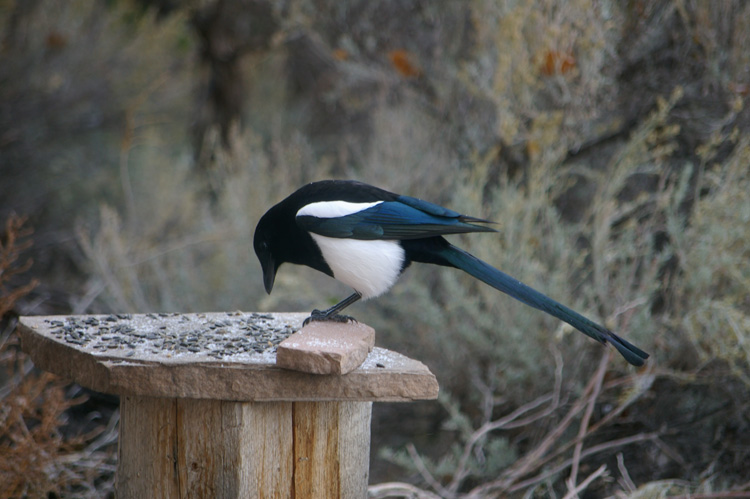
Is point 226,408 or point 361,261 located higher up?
point 361,261

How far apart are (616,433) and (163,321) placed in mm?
2147

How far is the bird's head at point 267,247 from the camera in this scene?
240 cm

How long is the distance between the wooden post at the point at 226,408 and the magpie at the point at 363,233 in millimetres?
271

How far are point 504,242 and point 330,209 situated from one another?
5.20 ft

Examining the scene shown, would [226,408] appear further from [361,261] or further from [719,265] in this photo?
[719,265]

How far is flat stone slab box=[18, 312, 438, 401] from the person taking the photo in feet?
5.99

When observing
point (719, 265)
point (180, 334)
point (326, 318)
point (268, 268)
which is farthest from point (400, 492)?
point (719, 265)

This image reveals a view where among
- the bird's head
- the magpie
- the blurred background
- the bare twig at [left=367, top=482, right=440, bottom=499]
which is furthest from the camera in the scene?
the blurred background

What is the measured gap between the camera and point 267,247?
2.42m

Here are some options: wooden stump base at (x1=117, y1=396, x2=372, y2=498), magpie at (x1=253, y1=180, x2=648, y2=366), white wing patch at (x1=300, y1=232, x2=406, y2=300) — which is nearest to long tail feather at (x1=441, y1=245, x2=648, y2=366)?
magpie at (x1=253, y1=180, x2=648, y2=366)

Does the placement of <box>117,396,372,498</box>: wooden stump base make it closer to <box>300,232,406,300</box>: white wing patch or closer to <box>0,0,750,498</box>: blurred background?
<box>300,232,406,300</box>: white wing patch

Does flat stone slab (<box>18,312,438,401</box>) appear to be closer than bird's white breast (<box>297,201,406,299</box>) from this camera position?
Yes

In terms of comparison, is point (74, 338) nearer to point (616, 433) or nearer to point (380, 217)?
point (380, 217)

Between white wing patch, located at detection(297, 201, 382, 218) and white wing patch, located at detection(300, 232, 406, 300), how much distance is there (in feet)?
0.22
